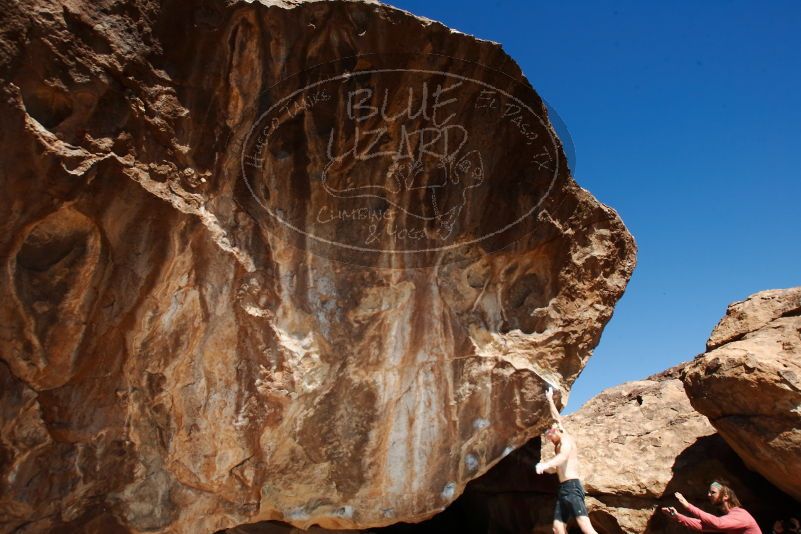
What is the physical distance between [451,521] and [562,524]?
3.71 m

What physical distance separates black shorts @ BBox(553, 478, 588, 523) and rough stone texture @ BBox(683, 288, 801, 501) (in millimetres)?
1635

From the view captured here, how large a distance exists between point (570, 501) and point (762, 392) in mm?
1919

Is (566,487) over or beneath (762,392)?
beneath

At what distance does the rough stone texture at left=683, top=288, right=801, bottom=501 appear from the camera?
5410mm

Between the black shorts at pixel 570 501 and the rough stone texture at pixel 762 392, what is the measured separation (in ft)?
5.36

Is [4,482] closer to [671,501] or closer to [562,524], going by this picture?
[562,524]

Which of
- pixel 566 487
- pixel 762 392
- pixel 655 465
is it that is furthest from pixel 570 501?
pixel 655 465

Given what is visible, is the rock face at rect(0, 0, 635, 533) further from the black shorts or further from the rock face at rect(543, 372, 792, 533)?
the rock face at rect(543, 372, 792, 533)

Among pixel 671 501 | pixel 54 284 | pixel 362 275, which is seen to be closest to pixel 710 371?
pixel 671 501

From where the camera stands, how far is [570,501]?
17.4ft

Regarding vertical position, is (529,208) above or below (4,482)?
above

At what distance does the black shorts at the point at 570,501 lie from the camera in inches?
207

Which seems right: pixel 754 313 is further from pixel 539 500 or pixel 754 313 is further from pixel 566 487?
pixel 539 500

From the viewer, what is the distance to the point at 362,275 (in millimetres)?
5305
